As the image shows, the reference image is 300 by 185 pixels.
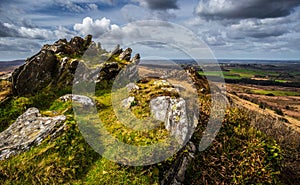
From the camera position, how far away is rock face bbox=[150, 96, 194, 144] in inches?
394

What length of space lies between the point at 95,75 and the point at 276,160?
13.0m

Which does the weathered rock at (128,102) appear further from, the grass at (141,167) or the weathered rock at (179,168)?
the weathered rock at (179,168)

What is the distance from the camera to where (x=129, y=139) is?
408 inches

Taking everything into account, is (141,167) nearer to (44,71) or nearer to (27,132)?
(27,132)

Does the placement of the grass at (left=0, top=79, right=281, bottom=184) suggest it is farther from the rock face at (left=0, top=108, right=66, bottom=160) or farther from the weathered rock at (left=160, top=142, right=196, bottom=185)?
the rock face at (left=0, top=108, right=66, bottom=160)

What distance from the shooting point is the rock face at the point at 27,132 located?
9327 mm

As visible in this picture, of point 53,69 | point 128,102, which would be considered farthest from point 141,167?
point 53,69

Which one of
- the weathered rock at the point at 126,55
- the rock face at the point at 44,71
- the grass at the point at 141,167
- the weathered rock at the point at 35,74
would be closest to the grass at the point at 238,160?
the grass at the point at 141,167

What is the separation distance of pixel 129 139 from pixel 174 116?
2387 mm

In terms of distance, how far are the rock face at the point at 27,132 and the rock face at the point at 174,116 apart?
480 centimetres

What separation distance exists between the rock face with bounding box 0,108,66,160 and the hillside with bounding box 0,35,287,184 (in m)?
0.04

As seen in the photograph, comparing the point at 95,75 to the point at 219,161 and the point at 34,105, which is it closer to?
the point at 34,105

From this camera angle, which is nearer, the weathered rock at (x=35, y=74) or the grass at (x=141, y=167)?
the grass at (x=141, y=167)

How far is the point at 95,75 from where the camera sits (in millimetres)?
17000
